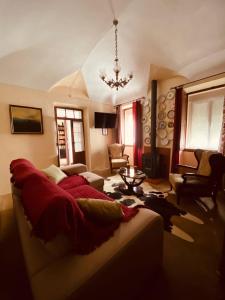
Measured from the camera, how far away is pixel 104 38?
10.3 feet

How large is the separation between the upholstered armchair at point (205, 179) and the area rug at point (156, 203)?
31 centimetres

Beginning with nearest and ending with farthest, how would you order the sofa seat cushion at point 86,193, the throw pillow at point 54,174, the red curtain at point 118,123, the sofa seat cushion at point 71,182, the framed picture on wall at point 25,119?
the sofa seat cushion at point 86,193 < the sofa seat cushion at point 71,182 < the throw pillow at point 54,174 < the framed picture on wall at point 25,119 < the red curtain at point 118,123

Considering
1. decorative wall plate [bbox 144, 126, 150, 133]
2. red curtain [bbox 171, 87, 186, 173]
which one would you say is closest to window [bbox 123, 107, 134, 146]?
decorative wall plate [bbox 144, 126, 150, 133]

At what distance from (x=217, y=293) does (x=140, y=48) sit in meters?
4.09

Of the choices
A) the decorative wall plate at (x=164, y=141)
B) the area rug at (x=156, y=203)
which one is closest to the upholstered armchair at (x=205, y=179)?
the area rug at (x=156, y=203)

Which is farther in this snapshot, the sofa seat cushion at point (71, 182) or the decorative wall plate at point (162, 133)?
the decorative wall plate at point (162, 133)

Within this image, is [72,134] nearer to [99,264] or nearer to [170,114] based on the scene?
[170,114]

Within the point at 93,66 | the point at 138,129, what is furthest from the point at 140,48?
the point at 138,129

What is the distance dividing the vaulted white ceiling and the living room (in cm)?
1

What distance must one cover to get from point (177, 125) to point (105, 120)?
95.5 inches

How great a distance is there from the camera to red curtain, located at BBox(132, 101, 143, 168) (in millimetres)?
4770

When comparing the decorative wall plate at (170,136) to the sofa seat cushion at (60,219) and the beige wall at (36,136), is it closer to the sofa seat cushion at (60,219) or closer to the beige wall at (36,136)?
the beige wall at (36,136)

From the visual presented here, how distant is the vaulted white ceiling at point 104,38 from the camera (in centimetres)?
224

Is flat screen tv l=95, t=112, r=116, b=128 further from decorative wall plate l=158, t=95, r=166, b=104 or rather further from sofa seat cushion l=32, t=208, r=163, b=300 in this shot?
sofa seat cushion l=32, t=208, r=163, b=300
